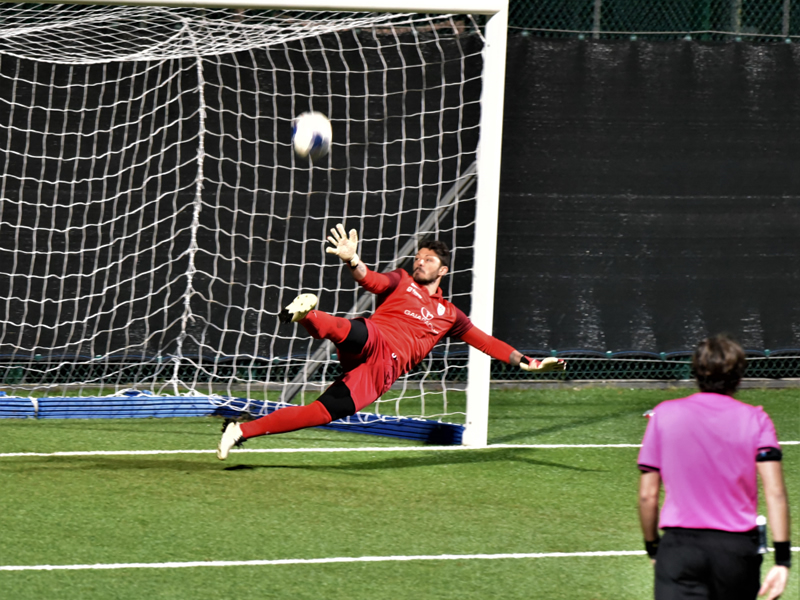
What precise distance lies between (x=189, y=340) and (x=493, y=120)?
3648mm

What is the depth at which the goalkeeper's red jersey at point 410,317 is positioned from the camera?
758 cm

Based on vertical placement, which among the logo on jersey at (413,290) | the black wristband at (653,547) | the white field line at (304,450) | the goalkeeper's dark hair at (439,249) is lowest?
the white field line at (304,450)

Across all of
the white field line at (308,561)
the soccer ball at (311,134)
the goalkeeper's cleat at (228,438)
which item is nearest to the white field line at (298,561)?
the white field line at (308,561)

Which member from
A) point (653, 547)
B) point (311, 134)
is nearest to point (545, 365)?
point (311, 134)

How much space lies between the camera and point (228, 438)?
276 inches

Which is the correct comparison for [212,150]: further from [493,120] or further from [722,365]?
[722,365]

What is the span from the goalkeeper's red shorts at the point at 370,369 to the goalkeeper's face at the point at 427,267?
1.85ft

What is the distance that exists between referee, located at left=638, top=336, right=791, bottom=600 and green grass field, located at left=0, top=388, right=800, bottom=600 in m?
1.89

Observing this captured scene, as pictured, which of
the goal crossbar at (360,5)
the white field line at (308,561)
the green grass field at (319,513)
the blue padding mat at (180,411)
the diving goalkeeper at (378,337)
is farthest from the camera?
the blue padding mat at (180,411)

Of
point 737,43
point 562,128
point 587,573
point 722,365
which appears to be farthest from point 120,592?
point 737,43

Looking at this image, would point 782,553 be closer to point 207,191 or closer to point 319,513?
point 319,513

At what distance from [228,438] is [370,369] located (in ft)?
3.31

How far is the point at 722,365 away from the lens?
3.40 metres

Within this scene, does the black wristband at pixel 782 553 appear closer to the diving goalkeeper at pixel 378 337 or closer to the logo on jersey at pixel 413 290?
the diving goalkeeper at pixel 378 337
